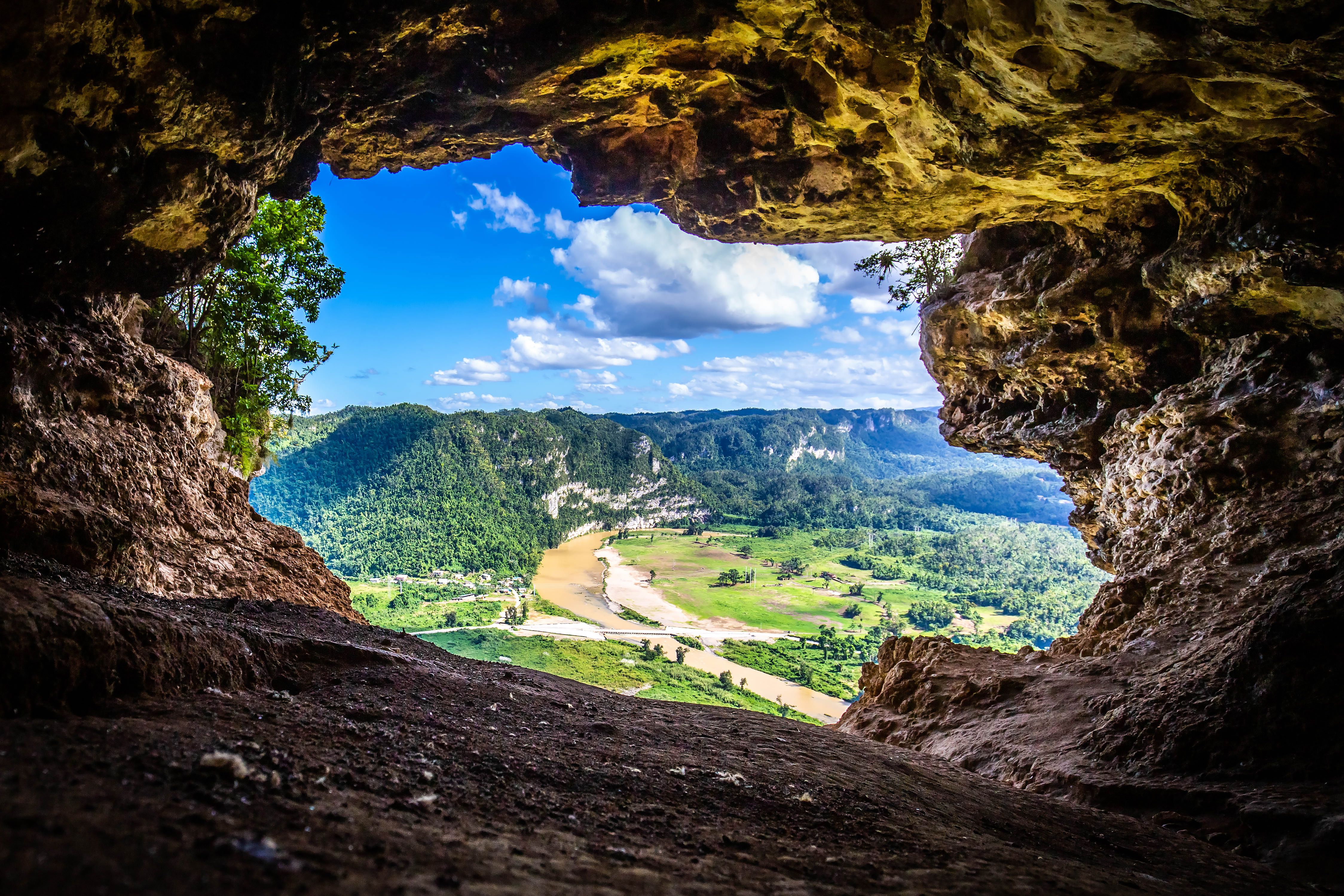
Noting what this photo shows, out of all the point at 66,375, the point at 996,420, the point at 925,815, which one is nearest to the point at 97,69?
the point at 66,375

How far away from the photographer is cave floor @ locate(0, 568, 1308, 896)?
2283 mm

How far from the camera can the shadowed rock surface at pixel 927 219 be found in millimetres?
5992

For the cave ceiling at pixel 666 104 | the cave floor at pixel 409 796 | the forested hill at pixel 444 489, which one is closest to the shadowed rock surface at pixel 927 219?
the cave ceiling at pixel 666 104

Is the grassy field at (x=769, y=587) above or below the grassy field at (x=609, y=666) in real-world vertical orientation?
below

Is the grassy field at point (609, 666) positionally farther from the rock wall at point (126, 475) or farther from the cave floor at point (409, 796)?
the cave floor at point (409, 796)

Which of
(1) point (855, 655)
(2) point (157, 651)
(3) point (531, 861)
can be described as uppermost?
(2) point (157, 651)

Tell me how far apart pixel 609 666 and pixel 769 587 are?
165 feet

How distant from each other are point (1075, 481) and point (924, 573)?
9962 cm

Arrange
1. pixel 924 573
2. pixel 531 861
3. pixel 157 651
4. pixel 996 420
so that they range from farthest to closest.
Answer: pixel 924 573 → pixel 996 420 → pixel 157 651 → pixel 531 861

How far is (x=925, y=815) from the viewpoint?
507 centimetres

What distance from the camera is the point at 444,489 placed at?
109 metres

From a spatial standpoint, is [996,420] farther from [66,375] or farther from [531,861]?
[66,375]

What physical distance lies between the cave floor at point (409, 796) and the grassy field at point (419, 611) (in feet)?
187

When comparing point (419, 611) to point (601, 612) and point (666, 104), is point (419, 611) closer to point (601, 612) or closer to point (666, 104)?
point (601, 612)
